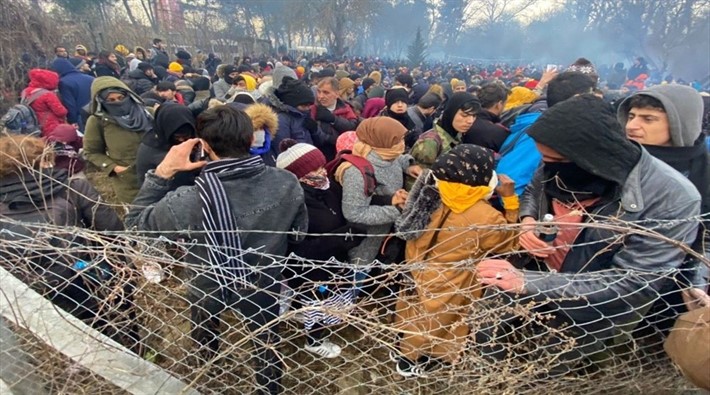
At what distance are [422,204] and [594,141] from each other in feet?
3.05

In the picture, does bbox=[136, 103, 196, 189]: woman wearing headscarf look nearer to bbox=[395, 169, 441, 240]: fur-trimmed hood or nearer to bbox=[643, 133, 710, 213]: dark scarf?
bbox=[395, 169, 441, 240]: fur-trimmed hood

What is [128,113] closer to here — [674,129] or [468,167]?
[468,167]

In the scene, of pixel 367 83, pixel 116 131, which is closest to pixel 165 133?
pixel 116 131

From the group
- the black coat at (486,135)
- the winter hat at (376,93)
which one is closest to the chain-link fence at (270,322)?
the black coat at (486,135)

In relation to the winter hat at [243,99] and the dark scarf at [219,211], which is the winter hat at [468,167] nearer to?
the dark scarf at [219,211]

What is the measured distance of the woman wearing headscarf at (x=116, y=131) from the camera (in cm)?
371

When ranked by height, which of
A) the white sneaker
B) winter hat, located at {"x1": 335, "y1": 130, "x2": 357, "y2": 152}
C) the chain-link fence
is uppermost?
winter hat, located at {"x1": 335, "y1": 130, "x2": 357, "y2": 152}

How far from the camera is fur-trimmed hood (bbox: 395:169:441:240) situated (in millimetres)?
2299

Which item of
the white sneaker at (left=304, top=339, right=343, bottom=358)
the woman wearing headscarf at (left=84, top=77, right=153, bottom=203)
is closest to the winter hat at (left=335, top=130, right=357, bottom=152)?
the white sneaker at (left=304, top=339, right=343, bottom=358)

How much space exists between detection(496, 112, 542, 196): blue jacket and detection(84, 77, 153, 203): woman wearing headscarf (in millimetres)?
3275

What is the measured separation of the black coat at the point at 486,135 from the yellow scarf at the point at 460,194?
4.65ft

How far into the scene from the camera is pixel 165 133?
3.00 metres

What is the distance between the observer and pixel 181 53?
42.1ft

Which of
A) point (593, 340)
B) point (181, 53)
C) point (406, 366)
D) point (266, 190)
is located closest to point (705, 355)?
point (593, 340)
